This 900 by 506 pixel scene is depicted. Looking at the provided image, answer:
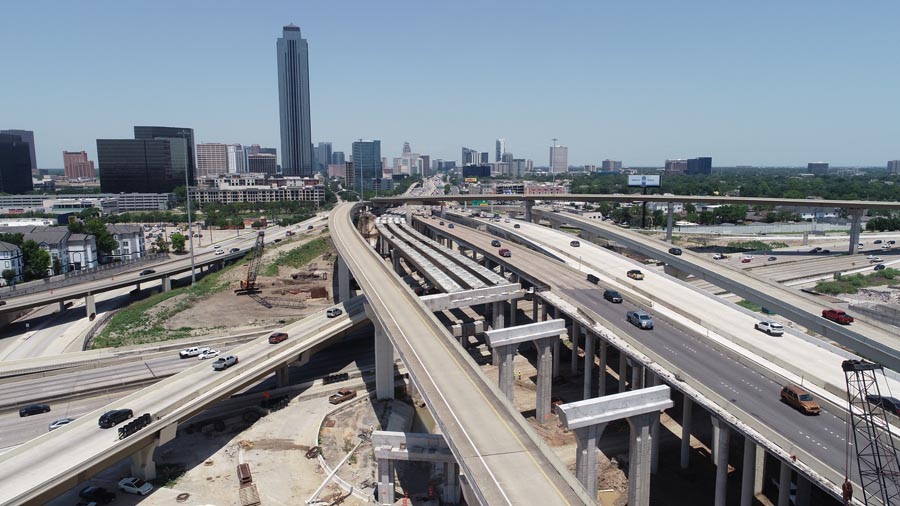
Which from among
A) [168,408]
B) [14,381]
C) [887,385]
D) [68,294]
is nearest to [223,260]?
[68,294]

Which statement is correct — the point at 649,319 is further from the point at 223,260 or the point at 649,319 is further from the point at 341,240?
the point at 223,260

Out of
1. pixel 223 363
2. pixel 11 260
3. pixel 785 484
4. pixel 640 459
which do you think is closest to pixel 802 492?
pixel 785 484

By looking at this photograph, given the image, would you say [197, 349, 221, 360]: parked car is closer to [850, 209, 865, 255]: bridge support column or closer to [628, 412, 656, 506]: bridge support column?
[628, 412, 656, 506]: bridge support column

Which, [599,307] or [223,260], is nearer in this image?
[599,307]

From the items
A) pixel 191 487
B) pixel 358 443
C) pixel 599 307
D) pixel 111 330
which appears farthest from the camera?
pixel 111 330

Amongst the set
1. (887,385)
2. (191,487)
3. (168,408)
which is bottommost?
(191,487)

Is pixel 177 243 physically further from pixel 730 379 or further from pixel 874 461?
pixel 874 461

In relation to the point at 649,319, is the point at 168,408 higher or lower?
lower

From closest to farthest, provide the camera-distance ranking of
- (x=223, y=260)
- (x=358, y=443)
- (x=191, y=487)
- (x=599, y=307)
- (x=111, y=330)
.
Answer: (x=191, y=487) → (x=358, y=443) → (x=599, y=307) → (x=111, y=330) → (x=223, y=260)
